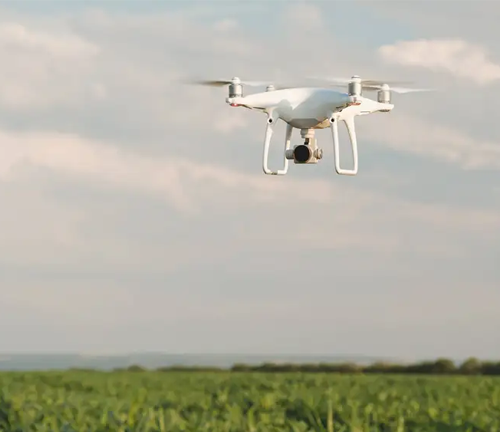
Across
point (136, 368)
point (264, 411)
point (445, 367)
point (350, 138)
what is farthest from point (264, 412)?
point (445, 367)

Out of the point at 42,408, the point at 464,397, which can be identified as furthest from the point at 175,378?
the point at 42,408

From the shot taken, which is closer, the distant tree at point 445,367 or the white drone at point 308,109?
the white drone at point 308,109

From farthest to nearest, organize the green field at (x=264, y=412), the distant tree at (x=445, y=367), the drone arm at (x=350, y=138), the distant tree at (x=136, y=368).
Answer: the distant tree at (x=445, y=367)
the distant tree at (x=136, y=368)
the green field at (x=264, y=412)
the drone arm at (x=350, y=138)

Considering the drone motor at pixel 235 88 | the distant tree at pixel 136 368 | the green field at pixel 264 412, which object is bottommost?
the green field at pixel 264 412

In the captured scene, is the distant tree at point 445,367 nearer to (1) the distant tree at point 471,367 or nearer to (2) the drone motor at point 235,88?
(1) the distant tree at point 471,367

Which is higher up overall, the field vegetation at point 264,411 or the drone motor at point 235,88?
the drone motor at point 235,88

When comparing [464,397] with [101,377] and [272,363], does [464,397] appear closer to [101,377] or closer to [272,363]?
[101,377]

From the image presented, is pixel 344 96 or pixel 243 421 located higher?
pixel 344 96

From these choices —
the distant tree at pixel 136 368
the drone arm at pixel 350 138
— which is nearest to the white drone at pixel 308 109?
the drone arm at pixel 350 138

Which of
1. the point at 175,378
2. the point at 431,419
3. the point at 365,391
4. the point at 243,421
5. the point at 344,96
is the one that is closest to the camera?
the point at 344,96
